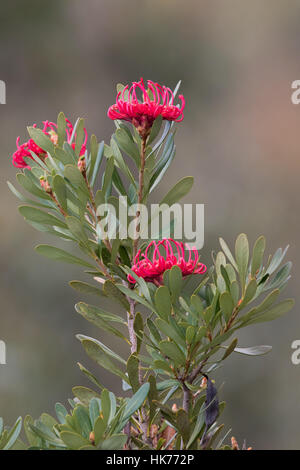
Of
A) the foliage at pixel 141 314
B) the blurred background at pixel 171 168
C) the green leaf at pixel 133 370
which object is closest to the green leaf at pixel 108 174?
the foliage at pixel 141 314

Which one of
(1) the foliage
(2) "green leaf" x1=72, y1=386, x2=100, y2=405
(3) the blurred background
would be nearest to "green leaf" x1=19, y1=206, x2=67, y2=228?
(1) the foliage

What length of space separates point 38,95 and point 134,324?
154cm

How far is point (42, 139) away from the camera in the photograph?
0.39m

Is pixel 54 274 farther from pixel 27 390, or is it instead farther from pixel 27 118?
pixel 27 118

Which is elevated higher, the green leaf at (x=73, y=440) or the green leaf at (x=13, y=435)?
the green leaf at (x=73, y=440)

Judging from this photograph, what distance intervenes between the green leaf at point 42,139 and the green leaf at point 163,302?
120mm

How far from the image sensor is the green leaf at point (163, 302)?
34cm

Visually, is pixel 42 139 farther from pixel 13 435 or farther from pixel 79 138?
pixel 13 435

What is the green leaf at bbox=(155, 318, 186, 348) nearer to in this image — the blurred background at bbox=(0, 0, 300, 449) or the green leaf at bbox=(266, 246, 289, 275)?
the green leaf at bbox=(266, 246, 289, 275)

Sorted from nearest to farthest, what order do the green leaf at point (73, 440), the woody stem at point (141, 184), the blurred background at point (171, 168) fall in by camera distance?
the green leaf at point (73, 440), the woody stem at point (141, 184), the blurred background at point (171, 168)

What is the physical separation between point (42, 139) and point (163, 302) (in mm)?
128

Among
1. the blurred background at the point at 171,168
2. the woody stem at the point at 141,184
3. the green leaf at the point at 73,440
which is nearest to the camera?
the green leaf at the point at 73,440

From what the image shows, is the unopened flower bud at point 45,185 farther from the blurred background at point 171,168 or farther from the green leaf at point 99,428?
the blurred background at point 171,168
